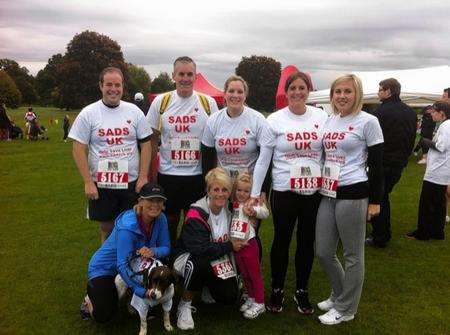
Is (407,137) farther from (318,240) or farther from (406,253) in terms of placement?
(318,240)

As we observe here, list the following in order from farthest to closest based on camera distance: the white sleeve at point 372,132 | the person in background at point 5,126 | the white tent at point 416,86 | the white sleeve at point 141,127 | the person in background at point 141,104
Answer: the person in background at point 5,126
the white tent at point 416,86
the person in background at point 141,104
the white sleeve at point 141,127
the white sleeve at point 372,132

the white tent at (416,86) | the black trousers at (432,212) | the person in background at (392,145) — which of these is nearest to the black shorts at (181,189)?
the person in background at (392,145)

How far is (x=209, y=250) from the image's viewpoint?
11.4ft

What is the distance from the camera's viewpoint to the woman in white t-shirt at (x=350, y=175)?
3.23m

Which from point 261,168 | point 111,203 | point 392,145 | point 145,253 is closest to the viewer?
point 145,253

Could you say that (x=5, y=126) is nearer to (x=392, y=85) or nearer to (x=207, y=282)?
(x=392, y=85)

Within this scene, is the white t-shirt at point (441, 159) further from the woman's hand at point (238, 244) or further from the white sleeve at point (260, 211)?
the woman's hand at point (238, 244)

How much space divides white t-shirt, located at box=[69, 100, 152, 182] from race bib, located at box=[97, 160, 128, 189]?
0.8 inches

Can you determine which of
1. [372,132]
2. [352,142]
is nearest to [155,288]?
[352,142]

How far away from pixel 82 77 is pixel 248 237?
1882 inches

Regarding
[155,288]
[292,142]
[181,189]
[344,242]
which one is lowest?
[155,288]

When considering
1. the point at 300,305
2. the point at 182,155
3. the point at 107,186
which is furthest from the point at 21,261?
the point at 300,305

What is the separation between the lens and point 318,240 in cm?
352

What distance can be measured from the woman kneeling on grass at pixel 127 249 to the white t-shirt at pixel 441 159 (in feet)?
13.3
